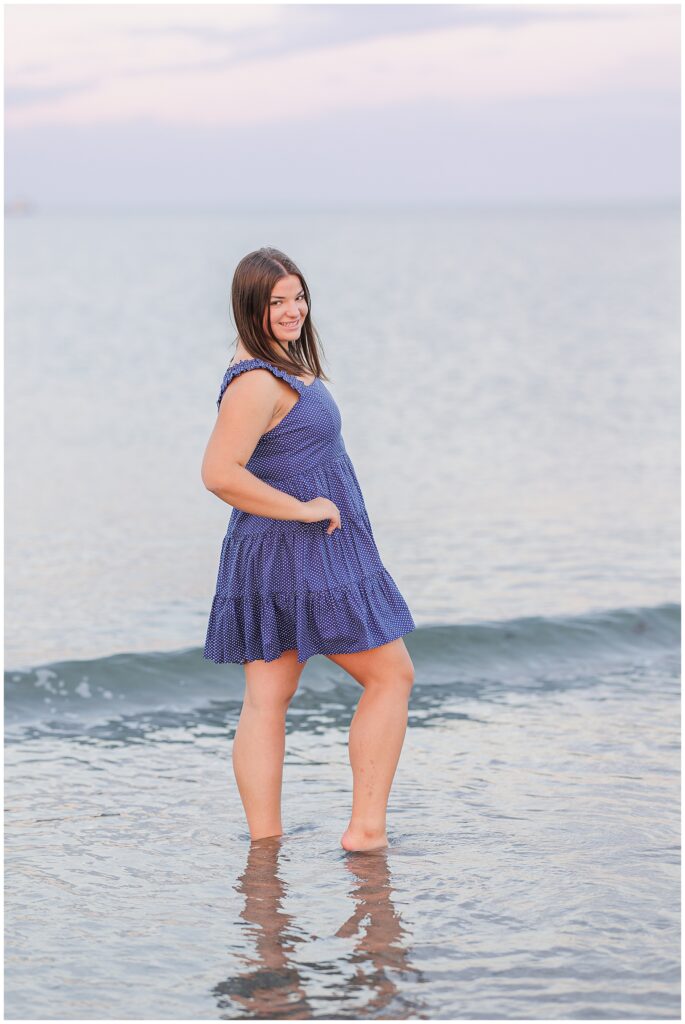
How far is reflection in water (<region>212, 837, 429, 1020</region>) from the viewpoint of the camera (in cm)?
351

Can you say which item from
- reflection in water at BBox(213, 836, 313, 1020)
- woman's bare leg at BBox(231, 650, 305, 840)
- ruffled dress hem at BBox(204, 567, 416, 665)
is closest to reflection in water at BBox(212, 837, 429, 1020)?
reflection in water at BBox(213, 836, 313, 1020)

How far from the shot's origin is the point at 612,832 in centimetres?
475

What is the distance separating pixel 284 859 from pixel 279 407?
1442 mm

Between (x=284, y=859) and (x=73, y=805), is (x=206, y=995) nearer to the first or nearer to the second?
(x=284, y=859)

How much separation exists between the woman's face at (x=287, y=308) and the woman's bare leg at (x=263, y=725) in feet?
3.27

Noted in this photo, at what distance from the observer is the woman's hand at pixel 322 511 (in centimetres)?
427

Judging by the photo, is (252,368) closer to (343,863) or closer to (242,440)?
(242,440)

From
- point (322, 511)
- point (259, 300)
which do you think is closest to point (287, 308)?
point (259, 300)

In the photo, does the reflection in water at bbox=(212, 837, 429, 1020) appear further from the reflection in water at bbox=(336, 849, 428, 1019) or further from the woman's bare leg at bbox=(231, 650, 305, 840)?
the woman's bare leg at bbox=(231, 650, 305, 840)

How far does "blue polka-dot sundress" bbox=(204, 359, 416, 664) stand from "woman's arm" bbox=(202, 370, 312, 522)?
102 millimetres

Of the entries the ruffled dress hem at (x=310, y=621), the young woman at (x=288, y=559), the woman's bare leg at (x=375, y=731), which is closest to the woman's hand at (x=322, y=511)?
the young woman at (x=288, y=559)

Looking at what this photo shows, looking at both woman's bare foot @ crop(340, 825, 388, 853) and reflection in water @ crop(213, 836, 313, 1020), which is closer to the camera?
reflection in water @ crop(213, 836, 313, 1020)

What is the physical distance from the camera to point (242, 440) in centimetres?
420

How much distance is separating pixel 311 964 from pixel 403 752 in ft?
6.77
